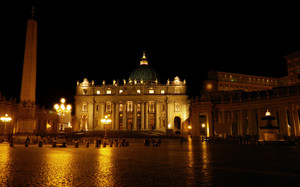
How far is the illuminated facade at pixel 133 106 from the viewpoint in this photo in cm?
8494

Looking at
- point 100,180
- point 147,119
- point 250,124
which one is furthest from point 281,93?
point 147,119

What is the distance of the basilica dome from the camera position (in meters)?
98.4

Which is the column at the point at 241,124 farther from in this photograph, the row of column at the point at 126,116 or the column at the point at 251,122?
the row of column at the point at 126,116

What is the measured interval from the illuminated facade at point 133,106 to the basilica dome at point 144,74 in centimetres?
1028

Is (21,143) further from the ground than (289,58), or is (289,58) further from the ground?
(289,58)

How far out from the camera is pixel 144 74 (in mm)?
99375

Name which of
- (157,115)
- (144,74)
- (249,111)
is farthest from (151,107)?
(249,111)

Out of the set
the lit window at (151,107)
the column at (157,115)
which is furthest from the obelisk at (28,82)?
the lit window at (151,107)

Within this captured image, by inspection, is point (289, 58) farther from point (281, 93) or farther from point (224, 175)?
point (224, 175)

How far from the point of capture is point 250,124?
43594 mm

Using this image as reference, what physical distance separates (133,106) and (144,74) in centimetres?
1782

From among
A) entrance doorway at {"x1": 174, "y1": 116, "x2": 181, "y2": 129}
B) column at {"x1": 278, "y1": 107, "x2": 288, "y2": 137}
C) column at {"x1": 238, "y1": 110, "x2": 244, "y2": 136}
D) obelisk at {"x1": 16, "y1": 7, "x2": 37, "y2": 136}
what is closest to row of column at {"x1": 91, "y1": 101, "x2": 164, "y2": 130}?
entrance doorway at {"x1": 174, "y1": 116, "x2": 181, "y2": 129}

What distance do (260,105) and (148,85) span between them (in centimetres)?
4950

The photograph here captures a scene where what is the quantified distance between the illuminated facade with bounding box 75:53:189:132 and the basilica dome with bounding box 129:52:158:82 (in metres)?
10.3
